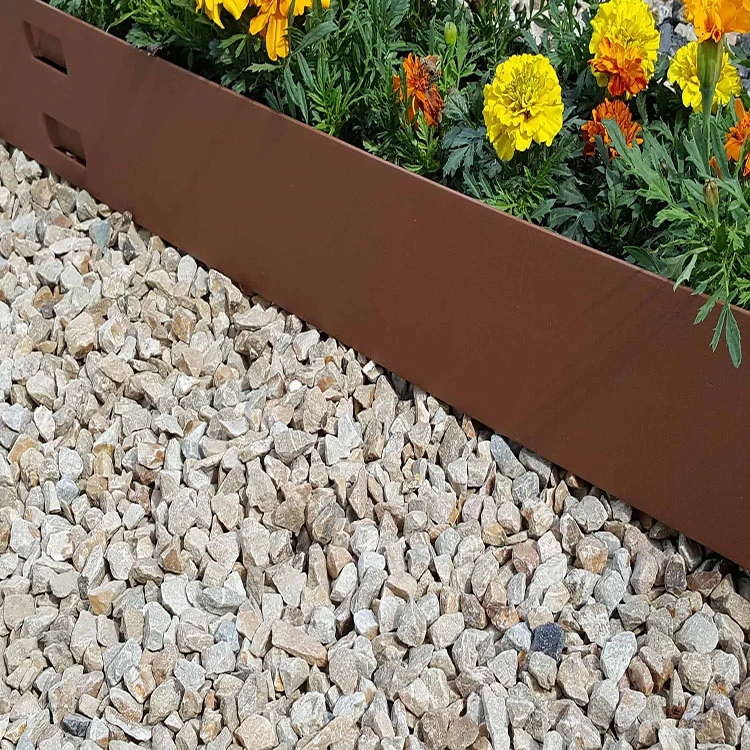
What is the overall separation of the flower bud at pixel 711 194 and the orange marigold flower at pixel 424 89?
559mm

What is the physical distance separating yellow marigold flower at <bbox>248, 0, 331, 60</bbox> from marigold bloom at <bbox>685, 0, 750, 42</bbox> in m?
0.74

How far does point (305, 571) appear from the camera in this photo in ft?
5.77

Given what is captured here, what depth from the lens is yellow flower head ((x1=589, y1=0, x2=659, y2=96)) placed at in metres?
1.64

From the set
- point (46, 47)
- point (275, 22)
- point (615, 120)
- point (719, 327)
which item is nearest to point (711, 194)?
point (719, 327)

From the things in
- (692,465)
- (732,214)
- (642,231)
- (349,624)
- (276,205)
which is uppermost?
(732,214)

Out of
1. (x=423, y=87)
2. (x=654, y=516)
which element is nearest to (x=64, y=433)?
(x=423, y=87)

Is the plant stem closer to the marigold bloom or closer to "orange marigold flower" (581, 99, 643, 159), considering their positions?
the marigold bloom

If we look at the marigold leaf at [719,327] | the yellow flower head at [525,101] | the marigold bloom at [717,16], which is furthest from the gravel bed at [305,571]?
the marigold bloom at [717,16]

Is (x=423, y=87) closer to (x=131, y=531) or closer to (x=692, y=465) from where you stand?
(x=692, y=465)

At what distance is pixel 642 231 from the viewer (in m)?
1.65

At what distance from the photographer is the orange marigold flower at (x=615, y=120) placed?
5.32 feet

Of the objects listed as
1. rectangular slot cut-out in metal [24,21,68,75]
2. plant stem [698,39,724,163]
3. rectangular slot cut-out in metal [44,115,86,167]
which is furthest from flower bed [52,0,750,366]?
rectangular slot cut-out in metal [44,115,86,167]

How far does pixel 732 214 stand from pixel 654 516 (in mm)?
521

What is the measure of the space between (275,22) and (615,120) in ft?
2.09
